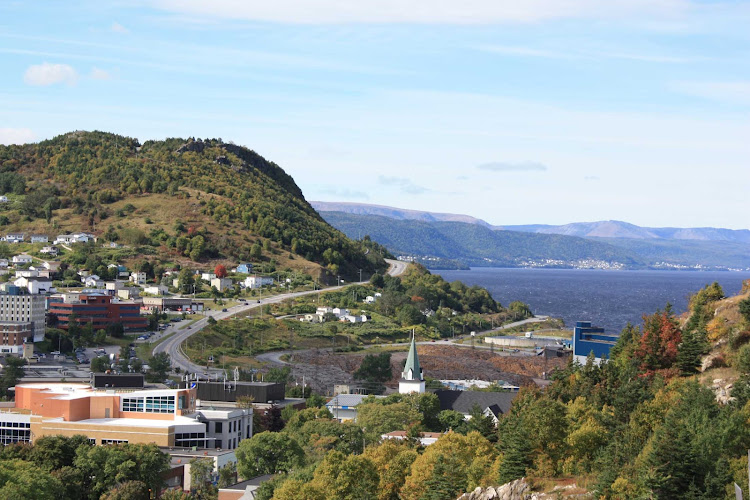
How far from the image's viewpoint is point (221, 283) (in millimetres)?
151125

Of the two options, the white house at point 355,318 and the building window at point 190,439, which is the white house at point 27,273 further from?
the building window at point 190,439

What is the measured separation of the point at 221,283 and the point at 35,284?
1101 inches

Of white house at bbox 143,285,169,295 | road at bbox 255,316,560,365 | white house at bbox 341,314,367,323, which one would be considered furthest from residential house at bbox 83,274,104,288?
road at bbox 255,316,560,365

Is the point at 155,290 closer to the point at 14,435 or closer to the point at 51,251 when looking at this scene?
the point at 51,251

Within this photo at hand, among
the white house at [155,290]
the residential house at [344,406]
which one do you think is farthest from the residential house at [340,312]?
the residential house at [344,406]

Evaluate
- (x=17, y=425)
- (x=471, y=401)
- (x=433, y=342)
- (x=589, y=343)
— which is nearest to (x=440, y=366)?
(x=433, y=342)

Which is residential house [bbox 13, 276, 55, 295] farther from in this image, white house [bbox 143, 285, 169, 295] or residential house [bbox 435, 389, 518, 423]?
residential house [bbox 435, 389, 518, 423]

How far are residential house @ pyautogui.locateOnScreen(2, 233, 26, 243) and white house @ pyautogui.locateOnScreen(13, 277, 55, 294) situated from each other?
36482 millimetres

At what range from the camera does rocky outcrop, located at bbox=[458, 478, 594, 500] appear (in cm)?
3728

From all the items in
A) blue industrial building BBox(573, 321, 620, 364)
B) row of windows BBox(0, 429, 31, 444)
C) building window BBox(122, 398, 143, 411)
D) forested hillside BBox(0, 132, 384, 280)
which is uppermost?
forested hillside BBox(0, 132, 384, 280)

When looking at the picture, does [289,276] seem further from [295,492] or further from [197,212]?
[295,492]

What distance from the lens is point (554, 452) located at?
42375 millimetres

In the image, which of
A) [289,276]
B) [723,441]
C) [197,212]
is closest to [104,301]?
[289,276]

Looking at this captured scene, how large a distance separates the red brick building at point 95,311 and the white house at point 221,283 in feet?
86.5
